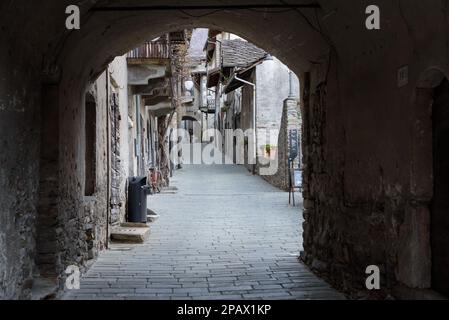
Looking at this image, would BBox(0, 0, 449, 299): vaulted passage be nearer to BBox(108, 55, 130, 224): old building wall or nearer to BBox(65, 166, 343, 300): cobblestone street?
BBox(65, 166, 343, 300): cobblestone street

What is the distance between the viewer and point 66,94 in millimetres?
5555

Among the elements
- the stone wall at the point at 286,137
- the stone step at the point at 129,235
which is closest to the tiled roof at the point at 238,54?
the stone wall at the point at 286,137

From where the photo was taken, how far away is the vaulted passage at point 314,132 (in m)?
3.78

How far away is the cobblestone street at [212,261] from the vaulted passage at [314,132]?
0.34 metres

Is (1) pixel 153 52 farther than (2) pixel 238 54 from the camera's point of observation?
No

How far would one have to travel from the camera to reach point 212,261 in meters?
7.41

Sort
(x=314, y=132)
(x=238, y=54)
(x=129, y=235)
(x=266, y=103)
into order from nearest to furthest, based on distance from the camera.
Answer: (x=314, y=132)
(x=129, y=235)
(x=266, y=103)
(x=238, y=54)

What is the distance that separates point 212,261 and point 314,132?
2275 millimetres

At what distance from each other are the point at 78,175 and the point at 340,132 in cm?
304

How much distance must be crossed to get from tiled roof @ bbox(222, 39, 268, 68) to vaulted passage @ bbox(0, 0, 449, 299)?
21384 mm

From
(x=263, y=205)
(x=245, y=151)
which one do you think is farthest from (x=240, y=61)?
(x=263, y=205)

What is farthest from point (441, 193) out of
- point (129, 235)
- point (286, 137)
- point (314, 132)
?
point (286, 137)

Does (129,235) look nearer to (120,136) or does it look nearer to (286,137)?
(120,136)
